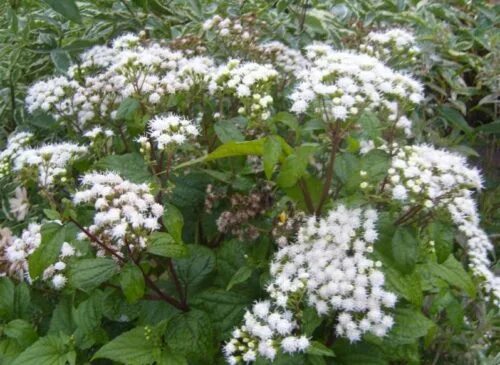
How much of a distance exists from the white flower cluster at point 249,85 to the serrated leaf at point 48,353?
0.56 m

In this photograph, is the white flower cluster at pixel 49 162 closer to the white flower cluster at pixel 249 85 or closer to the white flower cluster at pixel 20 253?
the white flower cluster at pixel 20 253

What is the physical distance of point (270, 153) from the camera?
1.06 meters

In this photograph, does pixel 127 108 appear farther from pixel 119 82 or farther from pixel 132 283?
pixel 132 283

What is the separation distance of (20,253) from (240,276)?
0.44 metres

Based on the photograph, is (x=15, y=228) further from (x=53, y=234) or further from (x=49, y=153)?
(x=53, y=234)

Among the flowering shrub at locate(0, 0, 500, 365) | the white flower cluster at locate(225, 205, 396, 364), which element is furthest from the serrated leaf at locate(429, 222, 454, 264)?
the white flower cluster at locate(225, 205, 396, 364)

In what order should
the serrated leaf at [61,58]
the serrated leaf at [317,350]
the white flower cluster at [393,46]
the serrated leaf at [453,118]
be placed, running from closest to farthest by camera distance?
the serrated leaf at [317,350] < the white flower cluster at [393,46] < the serrated leaf at [61,58] < the serrated leaf at [453,118]

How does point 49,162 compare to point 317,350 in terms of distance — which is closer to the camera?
point 317,350

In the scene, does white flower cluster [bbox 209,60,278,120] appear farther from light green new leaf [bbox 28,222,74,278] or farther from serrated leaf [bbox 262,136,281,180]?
light green new leaf [bbox 28,222,74,278]

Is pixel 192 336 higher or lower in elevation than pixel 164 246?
lower

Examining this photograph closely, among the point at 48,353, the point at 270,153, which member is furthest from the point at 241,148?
the point at 48,353

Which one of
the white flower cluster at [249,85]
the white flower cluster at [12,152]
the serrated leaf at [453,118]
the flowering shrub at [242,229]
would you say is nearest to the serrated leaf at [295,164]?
the flowering shrub at [242,229]

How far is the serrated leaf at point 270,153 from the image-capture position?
1.05 metres

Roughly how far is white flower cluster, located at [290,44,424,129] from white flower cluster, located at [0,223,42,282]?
1.89 ft
